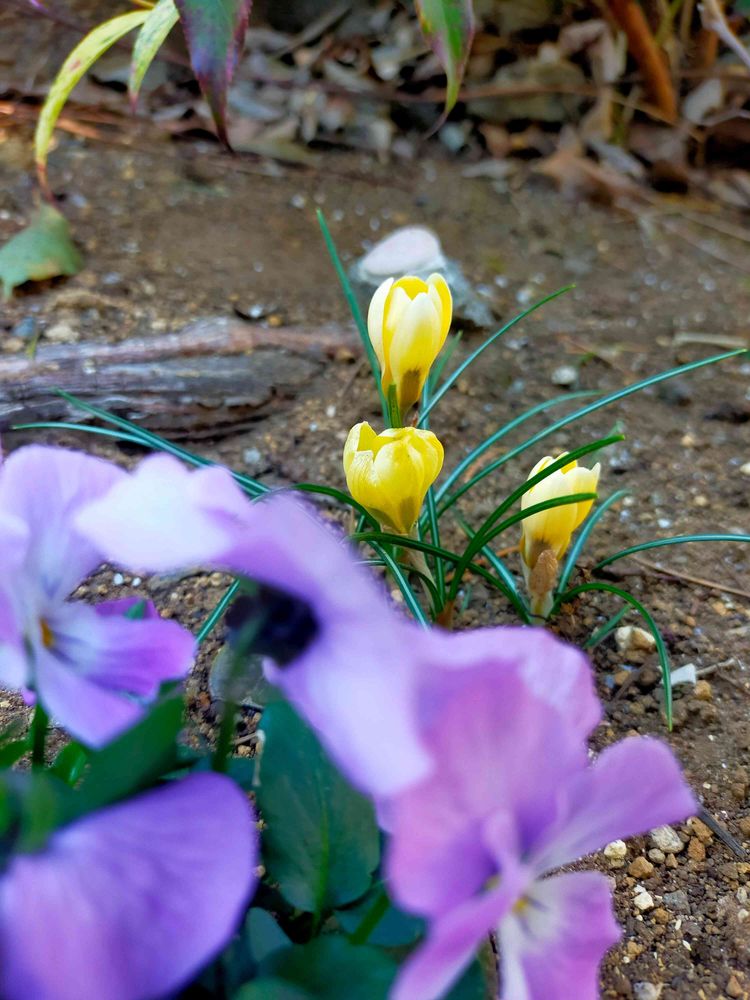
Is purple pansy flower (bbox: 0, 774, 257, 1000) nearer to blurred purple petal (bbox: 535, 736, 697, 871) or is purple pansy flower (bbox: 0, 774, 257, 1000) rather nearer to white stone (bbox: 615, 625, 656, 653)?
blurred purple petal (bbox: 535, 736, 697, 871)

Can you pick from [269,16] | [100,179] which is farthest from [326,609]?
[269,16]

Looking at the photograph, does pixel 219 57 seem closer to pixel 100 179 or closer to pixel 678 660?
pixel 678 660

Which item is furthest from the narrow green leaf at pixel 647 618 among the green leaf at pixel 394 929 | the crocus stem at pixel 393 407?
the green leaf at pixel 394 929

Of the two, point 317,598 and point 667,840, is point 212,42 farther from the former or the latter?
point 667,840

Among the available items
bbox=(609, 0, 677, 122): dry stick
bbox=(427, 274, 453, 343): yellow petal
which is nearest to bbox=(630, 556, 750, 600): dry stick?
bbox=(427, 274, 453, 343): yellow petal

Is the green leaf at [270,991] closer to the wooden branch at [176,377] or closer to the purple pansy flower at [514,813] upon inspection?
the purple pansy flower at [514,813]
